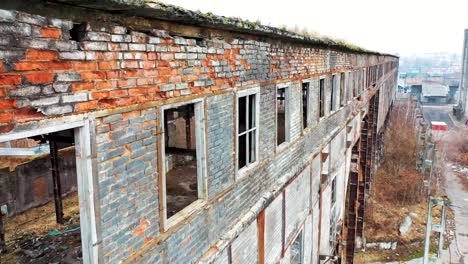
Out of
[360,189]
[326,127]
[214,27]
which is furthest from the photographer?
[360,189]

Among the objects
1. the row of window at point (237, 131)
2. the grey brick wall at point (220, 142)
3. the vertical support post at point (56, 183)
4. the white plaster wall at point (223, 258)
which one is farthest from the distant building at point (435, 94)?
the vertical support post at point (56, 183)

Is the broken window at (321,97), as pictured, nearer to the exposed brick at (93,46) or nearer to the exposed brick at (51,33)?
the exposed brick at (93,46)

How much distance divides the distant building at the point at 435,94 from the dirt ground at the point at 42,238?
264 ft

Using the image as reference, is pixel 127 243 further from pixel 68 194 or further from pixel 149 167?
pixel 68 194

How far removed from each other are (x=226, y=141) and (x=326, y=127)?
19.0 feet

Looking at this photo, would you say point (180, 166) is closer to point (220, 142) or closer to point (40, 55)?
point (220, 142)

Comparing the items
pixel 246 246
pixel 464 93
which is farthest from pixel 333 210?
pixel 464 93

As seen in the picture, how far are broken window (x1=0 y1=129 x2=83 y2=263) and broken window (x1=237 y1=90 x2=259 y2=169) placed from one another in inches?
89.5

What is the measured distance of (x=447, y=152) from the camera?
36.8 meters

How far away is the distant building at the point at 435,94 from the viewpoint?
74375 millimetres

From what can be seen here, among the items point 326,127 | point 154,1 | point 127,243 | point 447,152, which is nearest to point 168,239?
point 127,243

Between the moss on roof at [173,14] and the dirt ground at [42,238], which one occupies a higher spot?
the moss on roof at [173,14]

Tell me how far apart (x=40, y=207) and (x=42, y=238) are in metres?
2.19

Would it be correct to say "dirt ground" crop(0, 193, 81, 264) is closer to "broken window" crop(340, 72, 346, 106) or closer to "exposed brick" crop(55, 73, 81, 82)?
"exposed brick" crop(55, 73, 81, 82)
